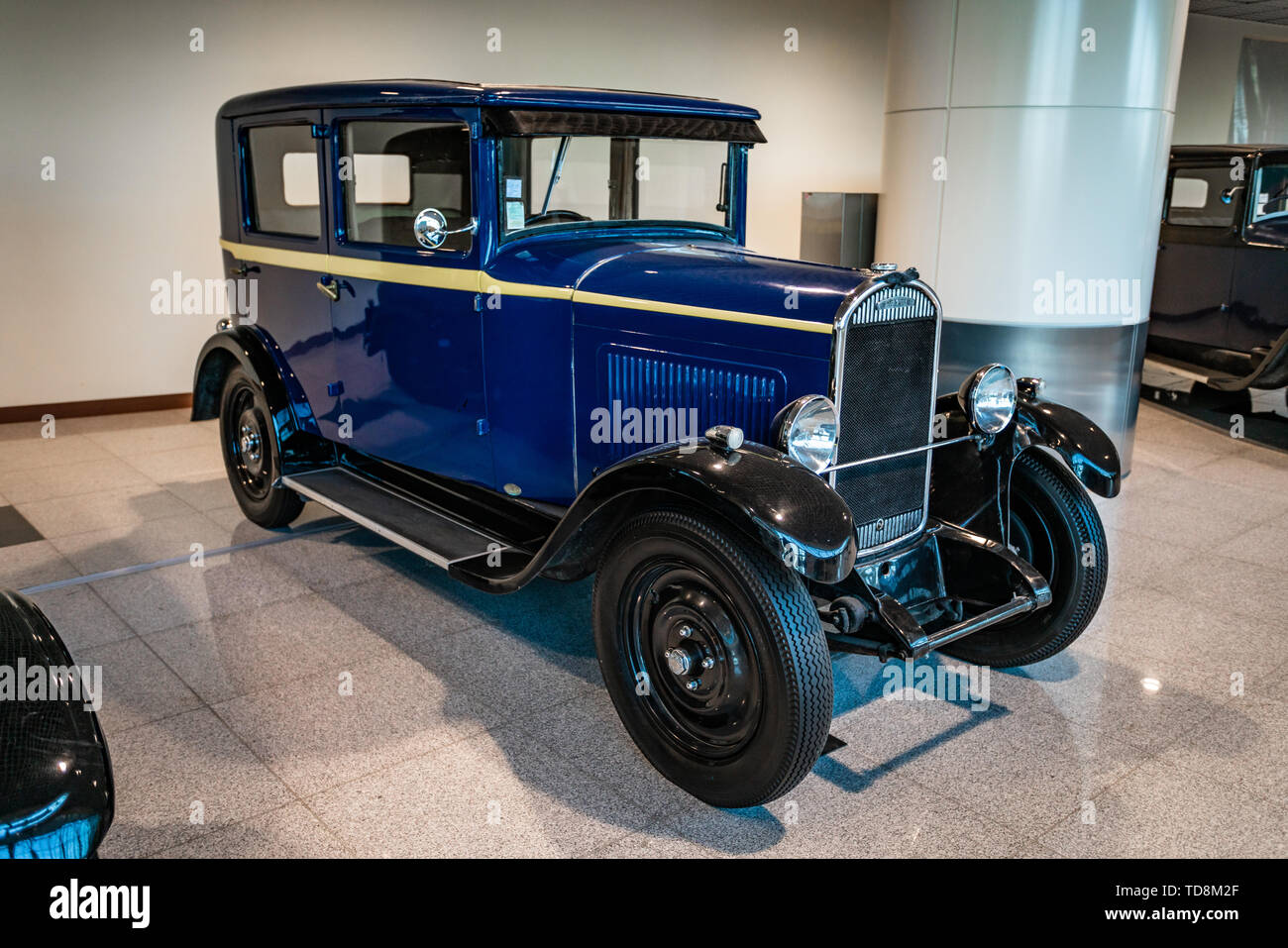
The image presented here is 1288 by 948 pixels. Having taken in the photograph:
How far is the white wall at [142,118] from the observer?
6.69m

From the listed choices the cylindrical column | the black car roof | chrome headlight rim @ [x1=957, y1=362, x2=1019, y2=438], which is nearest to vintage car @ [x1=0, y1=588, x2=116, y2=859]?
the black car roof

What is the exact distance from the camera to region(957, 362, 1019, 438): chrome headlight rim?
3371 millimetres

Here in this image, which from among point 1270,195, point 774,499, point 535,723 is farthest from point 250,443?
point 1270,195

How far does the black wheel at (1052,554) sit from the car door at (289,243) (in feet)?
9.31

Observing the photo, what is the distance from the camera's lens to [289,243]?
4516mm

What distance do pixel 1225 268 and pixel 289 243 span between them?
22.0ft

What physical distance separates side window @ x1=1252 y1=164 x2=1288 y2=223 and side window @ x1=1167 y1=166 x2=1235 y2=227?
0.17 m

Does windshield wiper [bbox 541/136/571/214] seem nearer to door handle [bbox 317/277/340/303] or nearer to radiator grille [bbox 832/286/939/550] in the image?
door handle [bbox 317/277/340/303]

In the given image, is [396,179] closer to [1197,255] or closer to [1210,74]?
[1197,255]

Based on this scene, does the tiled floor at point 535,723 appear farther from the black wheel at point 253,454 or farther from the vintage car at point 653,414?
the vintage car at point 653,414

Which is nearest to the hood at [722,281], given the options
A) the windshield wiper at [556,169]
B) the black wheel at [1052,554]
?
the windshield wiper at [556,169]

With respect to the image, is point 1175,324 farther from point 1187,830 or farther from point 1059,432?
point 1187,830

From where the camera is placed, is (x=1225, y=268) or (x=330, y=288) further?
(x=1225, y=268)

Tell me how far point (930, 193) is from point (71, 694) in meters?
5.05
